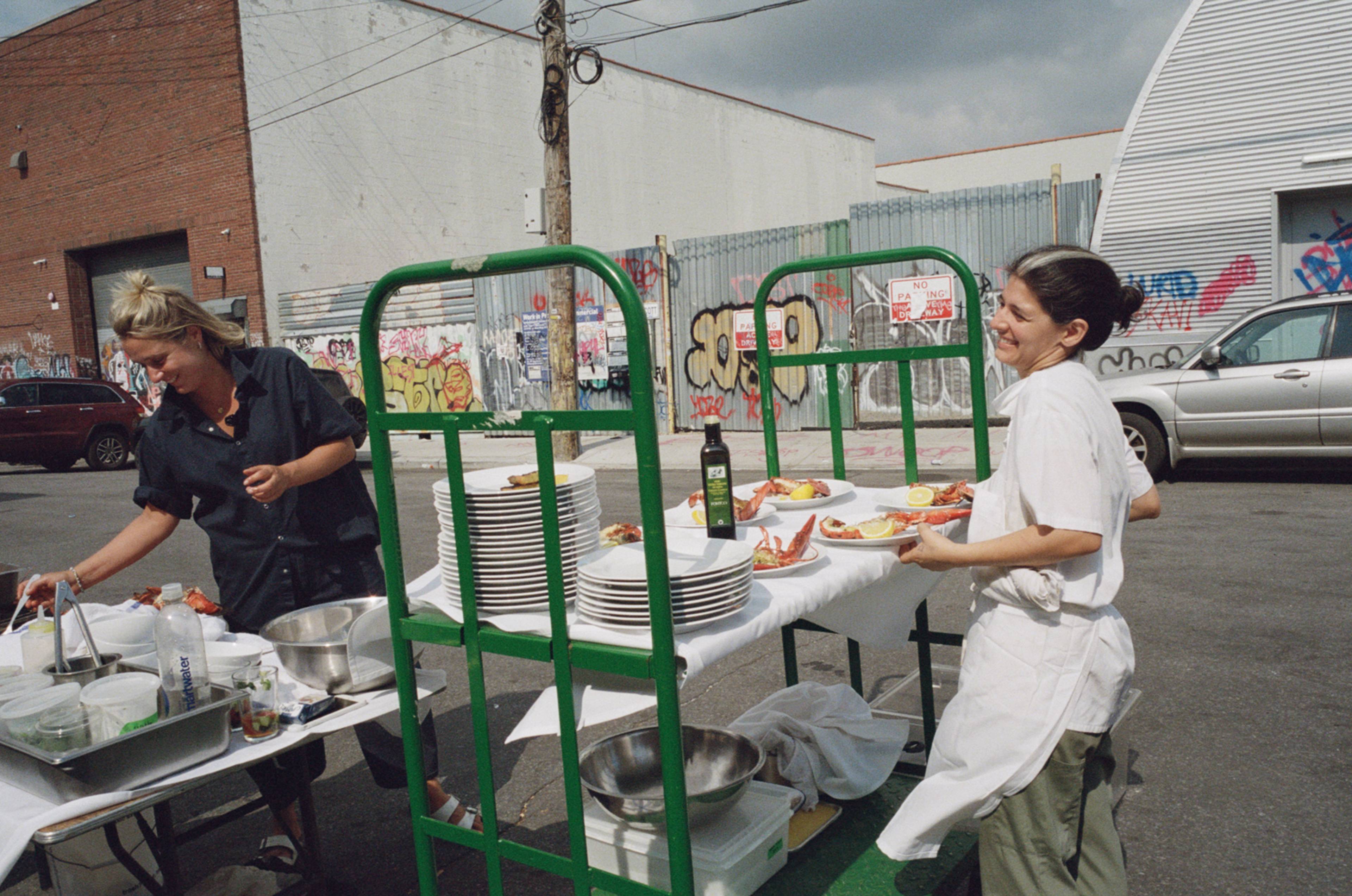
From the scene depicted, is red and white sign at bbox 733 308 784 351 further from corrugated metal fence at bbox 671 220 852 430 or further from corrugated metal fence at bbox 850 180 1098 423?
corrugated metal fence at bbox 850 180 1098 423

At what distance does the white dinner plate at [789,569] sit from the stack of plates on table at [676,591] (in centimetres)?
23

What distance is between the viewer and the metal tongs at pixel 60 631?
2348 millimetres

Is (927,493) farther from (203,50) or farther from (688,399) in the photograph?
(203,50)

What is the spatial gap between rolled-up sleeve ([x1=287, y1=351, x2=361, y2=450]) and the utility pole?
31.3 ft

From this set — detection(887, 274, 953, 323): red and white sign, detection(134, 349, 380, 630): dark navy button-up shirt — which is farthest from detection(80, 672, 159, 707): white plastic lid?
detection(887, 274, 953, 323): red and white sign

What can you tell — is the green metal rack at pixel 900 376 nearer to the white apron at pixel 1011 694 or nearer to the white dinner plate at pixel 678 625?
the white apron at pixel 1011 694

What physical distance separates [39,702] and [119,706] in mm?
188

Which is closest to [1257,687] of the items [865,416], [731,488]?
[731,488]

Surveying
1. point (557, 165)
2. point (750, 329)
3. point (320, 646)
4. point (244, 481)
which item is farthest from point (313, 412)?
point (750, 329)

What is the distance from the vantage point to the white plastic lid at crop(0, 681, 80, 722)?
6.66 ft

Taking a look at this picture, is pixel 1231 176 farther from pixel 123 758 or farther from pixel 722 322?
pixel 123 758

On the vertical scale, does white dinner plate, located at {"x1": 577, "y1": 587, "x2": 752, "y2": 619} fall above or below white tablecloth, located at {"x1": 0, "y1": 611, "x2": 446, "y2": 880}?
above

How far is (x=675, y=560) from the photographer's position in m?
2.20

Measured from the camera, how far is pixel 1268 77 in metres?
12.6
